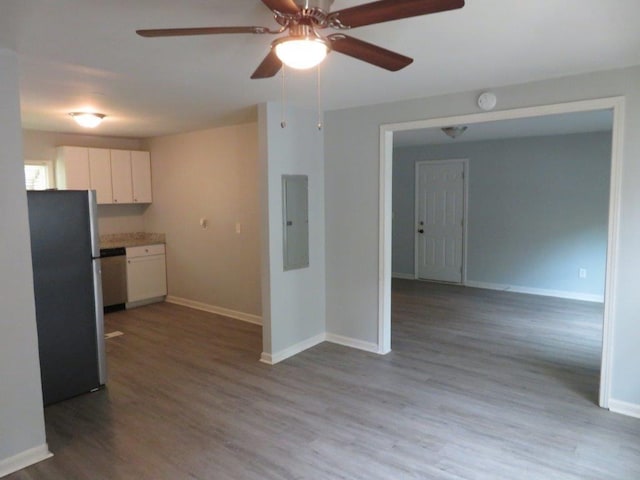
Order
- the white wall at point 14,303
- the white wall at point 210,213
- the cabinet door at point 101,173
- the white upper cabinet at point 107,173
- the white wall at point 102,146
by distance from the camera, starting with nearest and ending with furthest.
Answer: the white wall at point 14,303 → the white wall at point 210,213 → the white wall at point 102,146 → the white upper cabinet at point 107,173 → the cabinet door at point 101,173

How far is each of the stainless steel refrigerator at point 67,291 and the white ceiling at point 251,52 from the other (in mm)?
919

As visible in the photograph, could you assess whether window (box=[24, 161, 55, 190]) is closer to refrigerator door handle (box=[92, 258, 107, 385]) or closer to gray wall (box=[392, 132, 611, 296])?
refrigerator door handle (box=[92, 258, 107, 385])

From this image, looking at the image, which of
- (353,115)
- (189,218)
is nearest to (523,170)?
(353,115)

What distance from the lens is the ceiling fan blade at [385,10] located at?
1522mm

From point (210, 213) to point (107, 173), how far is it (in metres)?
1.57

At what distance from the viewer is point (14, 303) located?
2.52 meters

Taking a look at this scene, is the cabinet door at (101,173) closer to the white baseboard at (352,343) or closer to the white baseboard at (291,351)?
the white baseboard at (291,351)

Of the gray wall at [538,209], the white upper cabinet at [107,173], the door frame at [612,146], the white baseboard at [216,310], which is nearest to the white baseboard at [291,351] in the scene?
the white baseboard at [216,310]

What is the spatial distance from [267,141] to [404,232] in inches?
188

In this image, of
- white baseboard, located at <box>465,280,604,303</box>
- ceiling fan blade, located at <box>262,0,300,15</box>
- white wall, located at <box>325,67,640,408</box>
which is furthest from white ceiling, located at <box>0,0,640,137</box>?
white baseboard, located at <box>465,280,604,303</box>

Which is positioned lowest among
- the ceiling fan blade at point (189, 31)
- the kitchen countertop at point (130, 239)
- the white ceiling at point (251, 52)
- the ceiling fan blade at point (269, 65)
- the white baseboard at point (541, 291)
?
the white baseboard at point (541, 291)

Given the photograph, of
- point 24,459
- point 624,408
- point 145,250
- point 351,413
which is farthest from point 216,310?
point 624,408

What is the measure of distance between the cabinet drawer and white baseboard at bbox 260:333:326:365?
2814 mm

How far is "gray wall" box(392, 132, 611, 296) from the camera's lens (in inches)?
249
